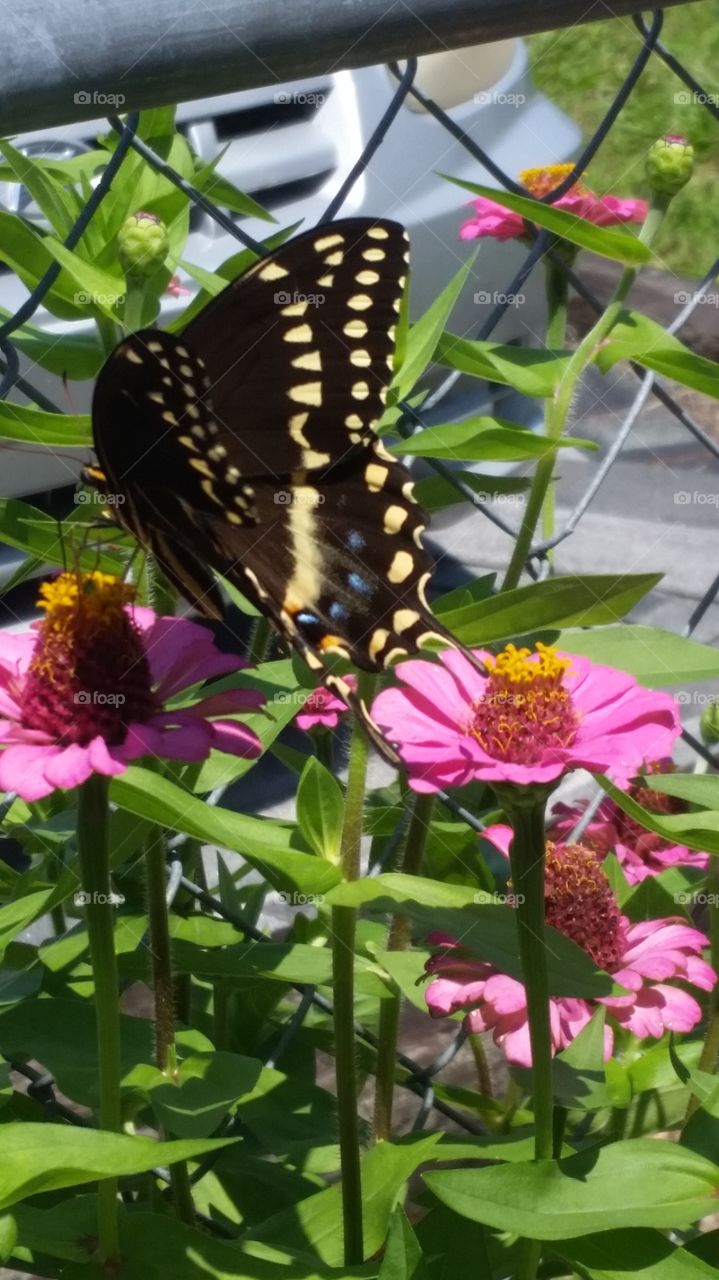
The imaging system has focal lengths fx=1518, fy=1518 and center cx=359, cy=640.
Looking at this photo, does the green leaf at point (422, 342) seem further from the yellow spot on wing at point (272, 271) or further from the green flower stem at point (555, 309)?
the green flower stem at point (555, 309)

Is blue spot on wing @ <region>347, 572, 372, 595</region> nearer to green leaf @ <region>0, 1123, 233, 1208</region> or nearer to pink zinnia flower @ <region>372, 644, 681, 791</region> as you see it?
pink zinnia flower @ <region>372, 644, 681, 791</region>

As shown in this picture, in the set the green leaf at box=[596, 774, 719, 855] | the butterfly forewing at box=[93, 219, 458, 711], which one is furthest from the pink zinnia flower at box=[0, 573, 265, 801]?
the green leaf at box=[596, 774, 719, 855]

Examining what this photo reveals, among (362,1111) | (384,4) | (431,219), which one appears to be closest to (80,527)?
(384,4)

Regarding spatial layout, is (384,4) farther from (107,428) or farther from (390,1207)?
(390,1207)

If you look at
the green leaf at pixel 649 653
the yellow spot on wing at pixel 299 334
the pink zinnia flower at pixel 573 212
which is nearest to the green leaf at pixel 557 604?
the green leaf at pixel 649 653

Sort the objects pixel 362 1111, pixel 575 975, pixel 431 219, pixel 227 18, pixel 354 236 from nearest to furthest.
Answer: pixel 227 18 < pixel 575 975 < pixel 354 236 < pixel 362 1111 < pixel 431 219
